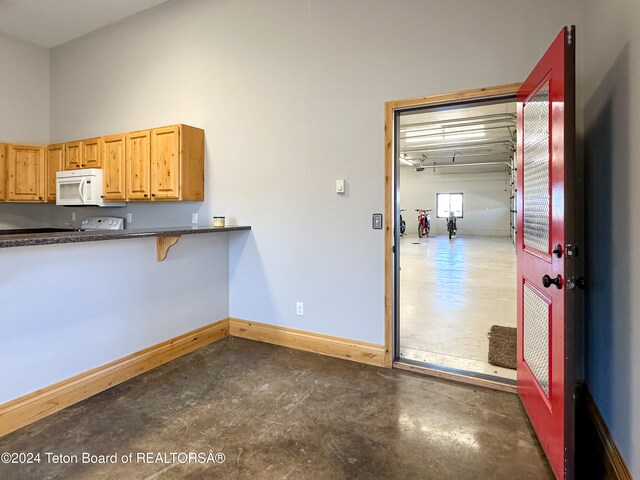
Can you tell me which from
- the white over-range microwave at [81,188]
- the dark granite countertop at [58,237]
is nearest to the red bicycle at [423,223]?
the white over-range microwave at [81,188]

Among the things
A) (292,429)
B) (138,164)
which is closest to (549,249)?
(292,429)

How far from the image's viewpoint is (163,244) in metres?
2.84

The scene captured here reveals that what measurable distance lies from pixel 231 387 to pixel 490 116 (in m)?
6.44

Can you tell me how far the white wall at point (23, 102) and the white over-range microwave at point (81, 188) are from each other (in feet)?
3.47

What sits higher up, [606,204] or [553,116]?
[553,116]

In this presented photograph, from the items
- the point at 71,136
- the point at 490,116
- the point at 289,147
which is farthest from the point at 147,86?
the point at 490,116

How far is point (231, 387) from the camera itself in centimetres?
249

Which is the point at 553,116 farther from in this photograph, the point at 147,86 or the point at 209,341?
the point at 147,86

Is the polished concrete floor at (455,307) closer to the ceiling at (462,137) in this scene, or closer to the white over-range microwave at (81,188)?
the ceiling at (462,137)

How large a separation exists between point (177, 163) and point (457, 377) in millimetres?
3161

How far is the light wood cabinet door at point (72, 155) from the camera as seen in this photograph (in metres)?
4.30

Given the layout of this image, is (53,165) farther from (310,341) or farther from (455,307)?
(455,307)

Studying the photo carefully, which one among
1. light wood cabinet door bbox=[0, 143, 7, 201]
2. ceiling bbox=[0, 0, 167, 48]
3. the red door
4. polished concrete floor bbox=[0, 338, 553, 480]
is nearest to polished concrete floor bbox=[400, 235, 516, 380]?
polished concrete floor bbox=[0, 338, 553, 480]

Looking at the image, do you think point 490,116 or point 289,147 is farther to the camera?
point 490,116
